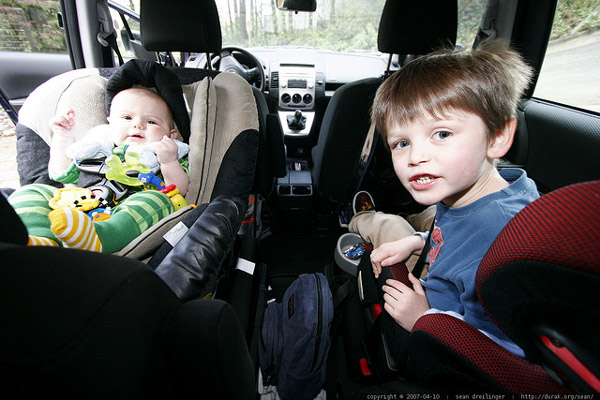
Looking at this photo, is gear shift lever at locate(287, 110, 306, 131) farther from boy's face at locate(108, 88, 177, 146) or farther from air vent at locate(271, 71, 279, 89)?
boy's face at locate(108, 88, 177, 146)

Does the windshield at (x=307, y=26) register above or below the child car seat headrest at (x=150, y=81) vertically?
above

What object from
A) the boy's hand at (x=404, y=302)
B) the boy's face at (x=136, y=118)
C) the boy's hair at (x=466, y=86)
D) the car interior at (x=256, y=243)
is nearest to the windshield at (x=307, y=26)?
the car interior at (x=256, y=243)

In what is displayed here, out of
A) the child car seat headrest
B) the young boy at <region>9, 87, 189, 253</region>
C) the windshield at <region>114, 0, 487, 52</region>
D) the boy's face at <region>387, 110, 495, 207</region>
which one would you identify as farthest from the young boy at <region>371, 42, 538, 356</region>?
the windshield at <region>114, 0, 487, 52</region>

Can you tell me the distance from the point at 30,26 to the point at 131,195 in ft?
5.89

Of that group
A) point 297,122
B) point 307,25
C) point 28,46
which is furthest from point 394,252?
point 307,25

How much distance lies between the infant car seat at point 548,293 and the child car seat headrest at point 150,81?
1.40 m

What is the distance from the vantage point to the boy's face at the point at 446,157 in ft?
2.52

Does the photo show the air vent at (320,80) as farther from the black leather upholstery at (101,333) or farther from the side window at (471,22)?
the black leather upholstery at (101,333)

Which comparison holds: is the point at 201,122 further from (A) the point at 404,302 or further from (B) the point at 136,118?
(A) the point at 404,302

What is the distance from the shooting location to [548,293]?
320 millimetres

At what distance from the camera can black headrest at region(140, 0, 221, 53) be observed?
4.70 ft

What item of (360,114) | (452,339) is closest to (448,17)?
(360,114)

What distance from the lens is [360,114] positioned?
161 centimetres

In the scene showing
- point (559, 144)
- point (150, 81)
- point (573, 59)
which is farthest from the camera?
point (573, 59)
